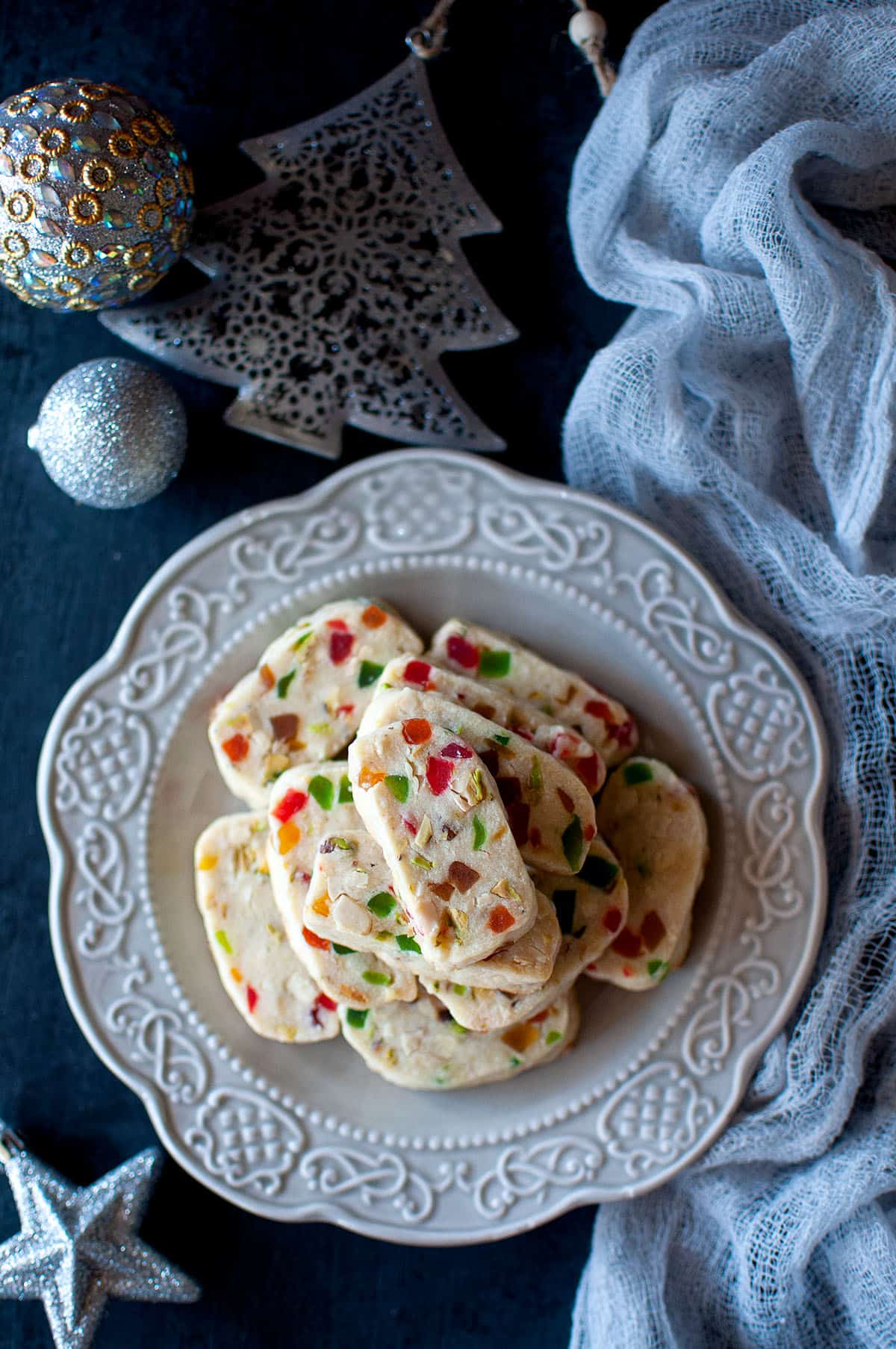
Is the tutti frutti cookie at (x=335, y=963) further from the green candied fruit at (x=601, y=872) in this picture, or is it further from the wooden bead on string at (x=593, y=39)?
the wooden bead on string at (x=593, y=39)

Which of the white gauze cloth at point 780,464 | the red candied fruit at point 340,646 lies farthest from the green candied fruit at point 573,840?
the white gauze cloth at point 780,464

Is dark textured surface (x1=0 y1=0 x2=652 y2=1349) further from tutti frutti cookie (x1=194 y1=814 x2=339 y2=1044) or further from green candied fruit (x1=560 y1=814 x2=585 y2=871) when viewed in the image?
green candied fruit (x1=560 y1=814 x2=585 y2=871)

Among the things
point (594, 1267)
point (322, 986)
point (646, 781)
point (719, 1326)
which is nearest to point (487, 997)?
point (322, 986)

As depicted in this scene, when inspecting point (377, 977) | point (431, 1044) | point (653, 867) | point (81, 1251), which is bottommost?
point (81, 1251)

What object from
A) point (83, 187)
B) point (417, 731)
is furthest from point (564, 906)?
point (83, 187)

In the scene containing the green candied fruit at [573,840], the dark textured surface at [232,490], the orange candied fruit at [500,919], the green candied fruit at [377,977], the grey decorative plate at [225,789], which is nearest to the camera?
the orange candied fruit at [500,919]

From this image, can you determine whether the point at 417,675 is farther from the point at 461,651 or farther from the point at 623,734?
the point at 623,734
